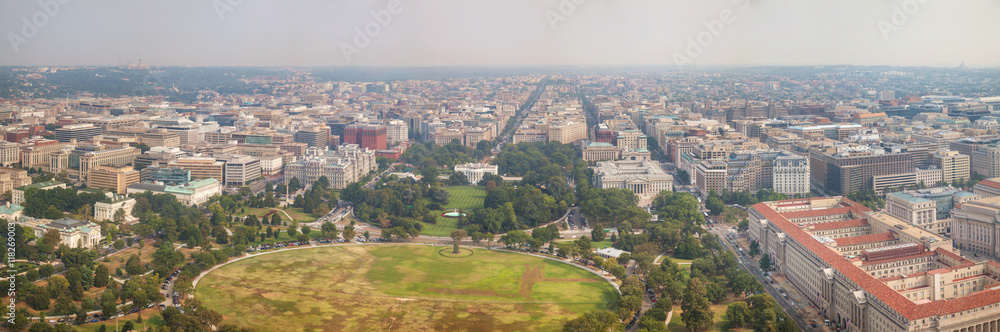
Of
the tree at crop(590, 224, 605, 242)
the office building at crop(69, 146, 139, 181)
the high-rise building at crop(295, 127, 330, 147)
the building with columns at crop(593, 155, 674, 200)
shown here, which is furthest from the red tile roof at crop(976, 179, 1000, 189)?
the office building at crop(69, 146, 139, 181)

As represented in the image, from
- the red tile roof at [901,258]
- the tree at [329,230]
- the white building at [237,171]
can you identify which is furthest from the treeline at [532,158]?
the red tile roof at [901,258]

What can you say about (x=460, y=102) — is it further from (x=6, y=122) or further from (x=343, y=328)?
(x=343, y=328)

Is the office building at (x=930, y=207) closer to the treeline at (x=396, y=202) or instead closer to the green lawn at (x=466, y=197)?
the green lawn at (x=466, y=197)

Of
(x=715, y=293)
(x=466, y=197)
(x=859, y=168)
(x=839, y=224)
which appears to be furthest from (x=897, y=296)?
(x=466, y=197)

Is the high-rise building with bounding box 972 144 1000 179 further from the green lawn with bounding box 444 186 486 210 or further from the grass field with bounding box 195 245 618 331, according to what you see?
the green lawn with bounding box 444 186 486 210

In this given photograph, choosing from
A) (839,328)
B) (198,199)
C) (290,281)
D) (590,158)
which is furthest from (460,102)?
(839,328)

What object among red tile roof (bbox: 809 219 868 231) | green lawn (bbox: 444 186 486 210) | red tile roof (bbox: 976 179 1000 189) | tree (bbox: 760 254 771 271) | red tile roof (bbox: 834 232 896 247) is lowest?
tree (bbox: 760 254 771 271)
